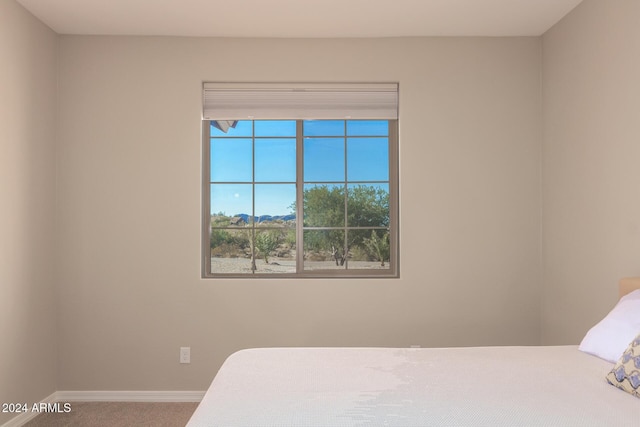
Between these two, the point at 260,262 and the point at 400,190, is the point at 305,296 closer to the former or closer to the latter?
the point at 260,262

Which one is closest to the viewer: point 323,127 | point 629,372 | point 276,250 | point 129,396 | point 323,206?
point 629,372

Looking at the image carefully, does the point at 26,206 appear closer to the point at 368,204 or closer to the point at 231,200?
the point at 231,200

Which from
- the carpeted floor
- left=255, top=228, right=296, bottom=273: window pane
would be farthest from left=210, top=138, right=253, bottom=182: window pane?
the carpeted floor

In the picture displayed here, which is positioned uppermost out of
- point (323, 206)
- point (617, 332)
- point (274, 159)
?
point (274, 159)

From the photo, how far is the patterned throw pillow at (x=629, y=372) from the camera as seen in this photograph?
71.4 inches

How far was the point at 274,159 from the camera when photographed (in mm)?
4285

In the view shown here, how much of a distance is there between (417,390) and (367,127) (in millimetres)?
2934

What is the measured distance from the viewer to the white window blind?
3.72 metres

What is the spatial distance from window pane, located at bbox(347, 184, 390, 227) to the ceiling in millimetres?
1163

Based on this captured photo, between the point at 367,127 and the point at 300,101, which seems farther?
the point at 367,127

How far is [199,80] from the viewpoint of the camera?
3699 mm

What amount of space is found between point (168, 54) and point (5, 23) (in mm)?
1008

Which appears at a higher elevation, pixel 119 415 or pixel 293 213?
pixel 293 213

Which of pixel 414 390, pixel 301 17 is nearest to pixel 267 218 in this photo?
pixel 301 17
